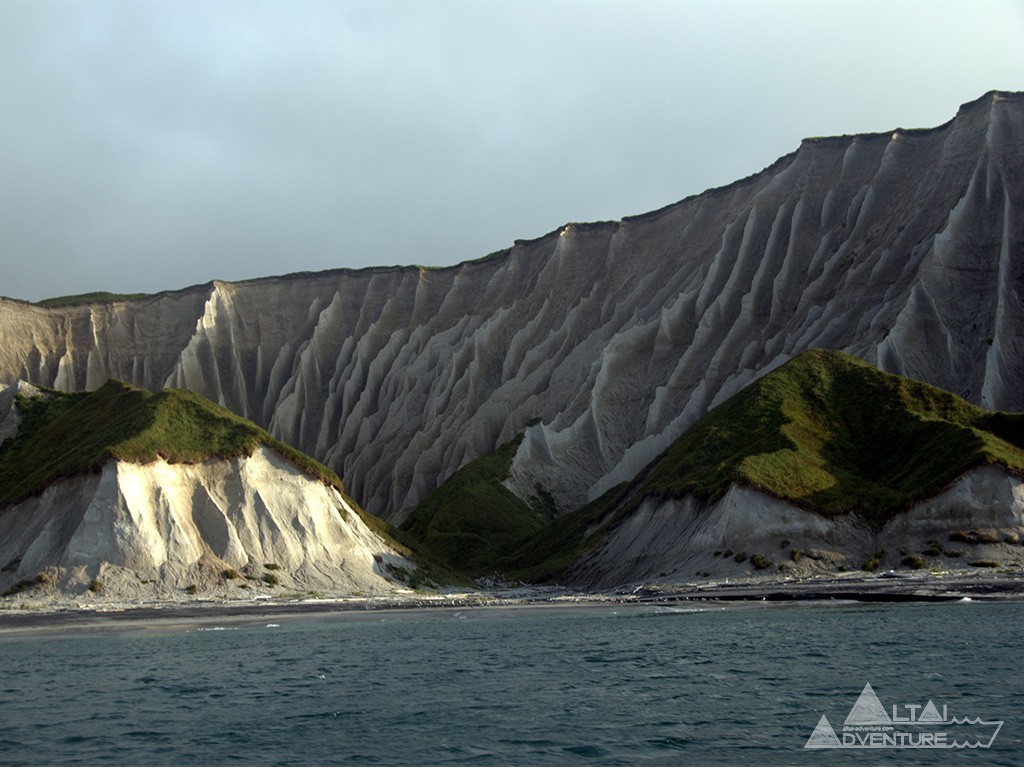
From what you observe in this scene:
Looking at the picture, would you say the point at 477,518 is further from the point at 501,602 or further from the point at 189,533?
the point at 189,533

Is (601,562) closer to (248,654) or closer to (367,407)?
(248,654)

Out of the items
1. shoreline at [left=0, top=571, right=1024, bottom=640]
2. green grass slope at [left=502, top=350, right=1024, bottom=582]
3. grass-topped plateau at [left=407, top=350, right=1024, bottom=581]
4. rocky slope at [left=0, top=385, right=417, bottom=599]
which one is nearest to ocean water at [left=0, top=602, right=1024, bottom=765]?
shoreline at [left=0, top=571, right=1024, bottom=640]

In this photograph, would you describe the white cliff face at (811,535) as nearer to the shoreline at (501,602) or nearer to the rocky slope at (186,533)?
the shoreline at (501,602)

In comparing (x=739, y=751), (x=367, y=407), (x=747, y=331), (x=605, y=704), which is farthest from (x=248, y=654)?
(x=367, y=407)

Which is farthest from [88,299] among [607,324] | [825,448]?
[825,448]

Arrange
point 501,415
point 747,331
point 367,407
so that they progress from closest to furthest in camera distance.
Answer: point 747,331 < point 501,415 < point 367,407

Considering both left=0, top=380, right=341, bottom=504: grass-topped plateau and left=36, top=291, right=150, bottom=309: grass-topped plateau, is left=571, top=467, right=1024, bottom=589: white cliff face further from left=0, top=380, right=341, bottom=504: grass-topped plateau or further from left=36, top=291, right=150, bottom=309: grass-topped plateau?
left=36, top=291, right=150, bottom=309: grass-topped plateau
